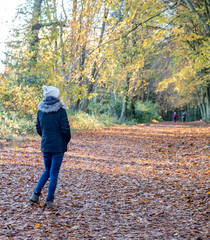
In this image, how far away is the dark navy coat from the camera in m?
4.46

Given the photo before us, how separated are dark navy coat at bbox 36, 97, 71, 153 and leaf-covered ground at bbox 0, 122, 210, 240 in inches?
41.7

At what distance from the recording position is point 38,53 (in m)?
16.2

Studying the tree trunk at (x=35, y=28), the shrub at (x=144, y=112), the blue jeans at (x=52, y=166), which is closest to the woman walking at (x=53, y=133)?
the blue jeans at (x=52, y=166)

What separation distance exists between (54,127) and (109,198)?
1961 millimetres

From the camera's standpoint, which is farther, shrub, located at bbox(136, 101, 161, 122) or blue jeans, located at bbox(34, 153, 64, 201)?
shrub, located at bbox(136, 101, 161, 122)

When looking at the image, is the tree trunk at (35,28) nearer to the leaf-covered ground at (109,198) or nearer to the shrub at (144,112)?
the leaf-covered ground at (109,198)

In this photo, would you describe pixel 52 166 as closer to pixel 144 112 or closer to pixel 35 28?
pixel 35 28

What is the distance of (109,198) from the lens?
5.51 metres

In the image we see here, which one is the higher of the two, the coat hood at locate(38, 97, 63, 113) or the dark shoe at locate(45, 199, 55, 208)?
the coat hood at locate(38, 97, 63, 113)

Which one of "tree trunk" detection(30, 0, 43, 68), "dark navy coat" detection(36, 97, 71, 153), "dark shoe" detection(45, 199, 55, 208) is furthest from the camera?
"tree trunk" detection(30, 0, 43, 68)

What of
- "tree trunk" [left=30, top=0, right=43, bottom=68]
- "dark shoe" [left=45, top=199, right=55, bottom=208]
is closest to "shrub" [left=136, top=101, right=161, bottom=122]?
"tree trunk" [left=30, top=0, right=43, bottom=68]

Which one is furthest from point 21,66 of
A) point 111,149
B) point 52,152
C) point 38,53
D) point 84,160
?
point 52,152

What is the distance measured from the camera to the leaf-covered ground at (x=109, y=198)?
3885 millimetres

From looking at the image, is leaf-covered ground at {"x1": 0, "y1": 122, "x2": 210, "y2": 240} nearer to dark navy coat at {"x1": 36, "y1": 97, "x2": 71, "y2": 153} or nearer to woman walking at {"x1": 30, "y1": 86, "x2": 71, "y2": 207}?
woman walking at {"x1": 30, "y1": 86, "x2": 71, "y2": 207}
